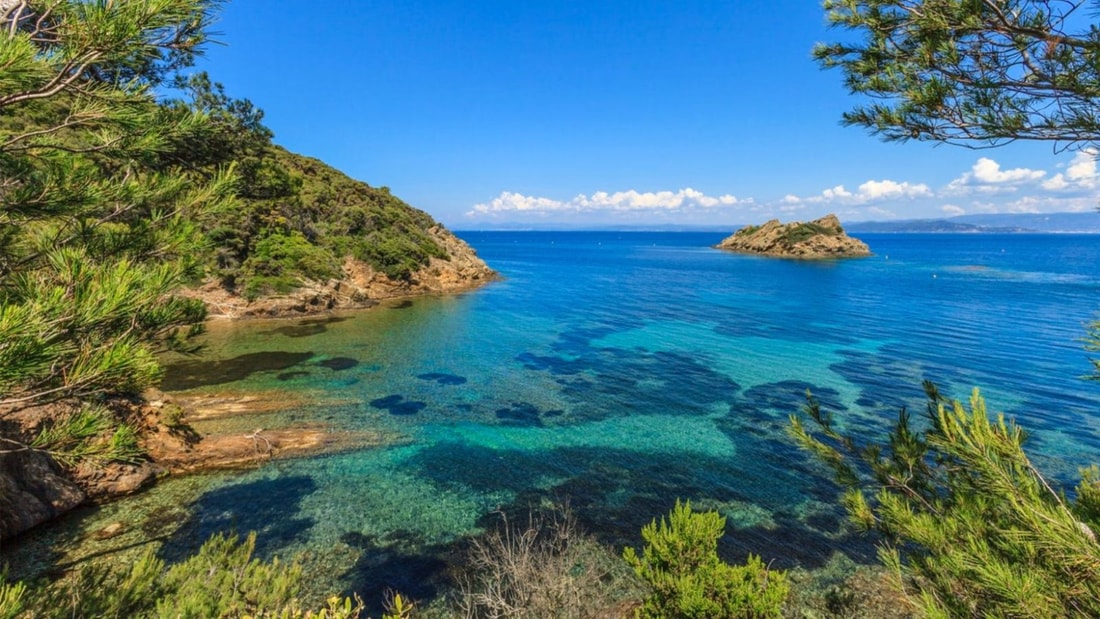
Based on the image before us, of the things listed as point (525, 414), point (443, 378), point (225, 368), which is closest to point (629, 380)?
point (525, 414)

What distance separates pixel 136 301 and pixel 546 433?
14.0 m

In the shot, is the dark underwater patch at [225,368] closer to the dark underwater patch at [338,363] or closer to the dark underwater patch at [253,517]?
the dark underwater patch at [338,363]

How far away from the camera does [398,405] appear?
19.6 m

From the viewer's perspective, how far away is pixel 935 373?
2342 centimetres

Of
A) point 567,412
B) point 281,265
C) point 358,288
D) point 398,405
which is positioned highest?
point 281,265

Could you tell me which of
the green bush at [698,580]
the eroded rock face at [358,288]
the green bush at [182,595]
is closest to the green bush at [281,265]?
the eroded rock face at [358,288]

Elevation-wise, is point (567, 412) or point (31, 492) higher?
point (31, 492)

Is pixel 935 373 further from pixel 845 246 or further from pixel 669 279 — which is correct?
pixel 845 246

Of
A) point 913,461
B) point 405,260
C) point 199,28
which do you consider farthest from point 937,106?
point 405,260

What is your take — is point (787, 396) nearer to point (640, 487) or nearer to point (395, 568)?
point (640, 487)

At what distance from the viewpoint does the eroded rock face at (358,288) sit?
113 feet

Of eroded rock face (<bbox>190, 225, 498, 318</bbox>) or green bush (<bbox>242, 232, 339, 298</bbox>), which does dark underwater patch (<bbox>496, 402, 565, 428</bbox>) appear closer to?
eroded rock face (<bbox>190, 225, 498, 318</bbox>)

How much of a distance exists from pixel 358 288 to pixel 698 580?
129ft

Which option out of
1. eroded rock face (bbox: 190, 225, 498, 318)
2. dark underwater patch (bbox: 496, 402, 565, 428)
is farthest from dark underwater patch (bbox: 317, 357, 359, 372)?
eroded rock face (bbox: 190, 225, 498, 318)
